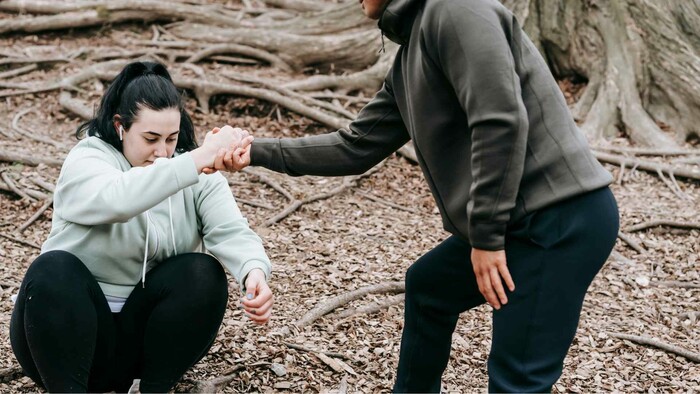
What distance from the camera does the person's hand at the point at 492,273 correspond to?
2154 mm

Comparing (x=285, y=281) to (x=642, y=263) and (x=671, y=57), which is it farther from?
(x=671, y=57)

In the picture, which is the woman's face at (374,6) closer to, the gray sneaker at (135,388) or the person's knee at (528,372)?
the person's knee at (528,372)

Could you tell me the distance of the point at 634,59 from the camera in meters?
6.57

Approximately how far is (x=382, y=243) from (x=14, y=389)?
2.27 meters

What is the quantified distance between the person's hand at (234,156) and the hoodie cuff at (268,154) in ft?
0.09

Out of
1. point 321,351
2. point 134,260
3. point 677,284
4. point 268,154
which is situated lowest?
point 677,284

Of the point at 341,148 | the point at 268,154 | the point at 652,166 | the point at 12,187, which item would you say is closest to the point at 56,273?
the point at 268,154

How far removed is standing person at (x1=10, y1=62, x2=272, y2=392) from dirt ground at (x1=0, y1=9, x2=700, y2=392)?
0.35 metres

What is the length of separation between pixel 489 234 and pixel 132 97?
4.61ft

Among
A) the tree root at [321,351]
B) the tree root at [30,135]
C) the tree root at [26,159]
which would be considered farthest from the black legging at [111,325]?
the tree root at [30,135]

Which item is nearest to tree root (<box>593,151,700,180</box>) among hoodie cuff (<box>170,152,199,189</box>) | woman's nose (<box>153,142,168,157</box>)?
woman's nose (<box>153,142,168,157</box>)

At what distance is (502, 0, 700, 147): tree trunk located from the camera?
21.1ft

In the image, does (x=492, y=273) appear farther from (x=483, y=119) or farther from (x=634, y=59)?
(x=634, y=59)

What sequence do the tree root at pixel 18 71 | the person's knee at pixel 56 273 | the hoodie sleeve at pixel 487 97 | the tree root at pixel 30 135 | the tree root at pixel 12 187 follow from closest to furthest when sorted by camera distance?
the hoodie sleeve at pixel 487 97 → the person's knee at pixel 56 273 → the tree root at pixel 12 187 → the tree root at pixel 30 135 → the tree root at pixel 18 71
